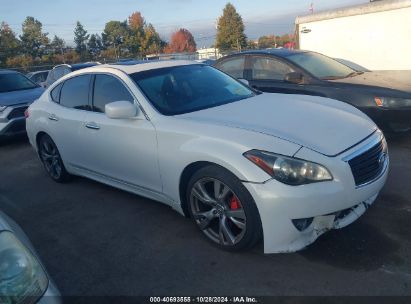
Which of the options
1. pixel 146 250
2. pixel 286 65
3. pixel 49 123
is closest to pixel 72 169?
pixel 49 123

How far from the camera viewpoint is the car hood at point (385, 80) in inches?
230

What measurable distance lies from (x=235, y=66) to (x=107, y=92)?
3402 millimetres

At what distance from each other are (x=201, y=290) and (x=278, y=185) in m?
0.95

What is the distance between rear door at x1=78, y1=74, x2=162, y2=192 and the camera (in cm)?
379

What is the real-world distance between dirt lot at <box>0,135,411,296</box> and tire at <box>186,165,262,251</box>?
0.47 ft

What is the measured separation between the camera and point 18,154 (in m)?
7.77

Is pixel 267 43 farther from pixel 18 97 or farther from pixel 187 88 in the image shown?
pixel 187 88

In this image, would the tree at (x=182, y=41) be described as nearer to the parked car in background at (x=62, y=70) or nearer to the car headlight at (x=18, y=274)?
the parked car in background at (x=62, y=70)

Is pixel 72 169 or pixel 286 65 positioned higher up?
pixel 286 65

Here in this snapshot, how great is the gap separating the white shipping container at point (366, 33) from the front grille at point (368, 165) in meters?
8.04

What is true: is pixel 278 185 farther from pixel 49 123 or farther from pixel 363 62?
pixel 363 62

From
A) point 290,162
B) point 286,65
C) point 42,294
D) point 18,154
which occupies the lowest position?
point 18,154

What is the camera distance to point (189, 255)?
3393 millimetres

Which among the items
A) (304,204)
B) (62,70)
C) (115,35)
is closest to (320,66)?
(304,204)
